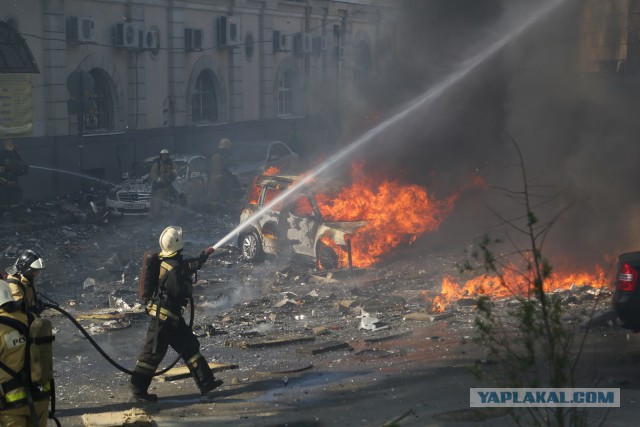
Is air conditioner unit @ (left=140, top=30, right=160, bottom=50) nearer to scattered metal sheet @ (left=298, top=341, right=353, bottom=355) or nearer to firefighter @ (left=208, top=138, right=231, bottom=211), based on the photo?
firefighter @ (left=208, top=138, right=231, bottom=211)

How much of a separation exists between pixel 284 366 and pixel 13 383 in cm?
438

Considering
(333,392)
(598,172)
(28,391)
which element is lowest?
(333,392)

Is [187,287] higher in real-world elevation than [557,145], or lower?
lower

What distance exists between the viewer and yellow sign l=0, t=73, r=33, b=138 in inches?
915

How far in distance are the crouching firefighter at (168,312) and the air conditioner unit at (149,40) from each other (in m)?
20.4

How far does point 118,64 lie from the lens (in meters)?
27.8

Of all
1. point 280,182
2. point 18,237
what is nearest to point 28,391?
point 280,182

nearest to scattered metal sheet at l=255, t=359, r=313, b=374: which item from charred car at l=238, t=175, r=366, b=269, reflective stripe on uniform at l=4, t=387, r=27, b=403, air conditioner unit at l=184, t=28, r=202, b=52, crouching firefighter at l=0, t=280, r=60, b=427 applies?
crouching firefighter at l=0, t=280, r=60, b=427

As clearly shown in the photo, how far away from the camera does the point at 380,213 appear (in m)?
15.4

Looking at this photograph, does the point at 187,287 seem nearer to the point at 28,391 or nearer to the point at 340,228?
the point at 28,391

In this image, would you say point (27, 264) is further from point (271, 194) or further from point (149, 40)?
point (149, 40)

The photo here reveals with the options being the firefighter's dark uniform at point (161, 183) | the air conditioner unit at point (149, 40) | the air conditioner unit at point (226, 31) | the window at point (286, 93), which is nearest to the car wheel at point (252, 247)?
the firefighter's dark uniform at point (161, 183)

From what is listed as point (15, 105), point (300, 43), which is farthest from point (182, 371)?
point (300, 43)

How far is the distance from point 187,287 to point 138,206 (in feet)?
43.9
